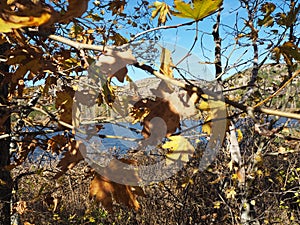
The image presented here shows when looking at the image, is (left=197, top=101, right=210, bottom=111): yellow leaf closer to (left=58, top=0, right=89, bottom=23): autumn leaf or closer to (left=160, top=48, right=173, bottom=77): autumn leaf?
(left=160, top=48, right=173, bottom=77): autumn leaf

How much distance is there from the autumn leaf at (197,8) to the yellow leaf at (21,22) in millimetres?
273

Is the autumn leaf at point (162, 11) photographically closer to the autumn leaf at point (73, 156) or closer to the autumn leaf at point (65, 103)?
the autumn leaf at point (65, 103)

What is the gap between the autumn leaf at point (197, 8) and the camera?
0.60 m

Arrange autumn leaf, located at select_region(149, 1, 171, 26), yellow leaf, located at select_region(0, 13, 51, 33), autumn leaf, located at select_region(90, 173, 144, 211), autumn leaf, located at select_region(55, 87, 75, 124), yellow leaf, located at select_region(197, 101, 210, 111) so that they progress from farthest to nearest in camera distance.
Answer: autumn leaf, located at select_region(149, 1, 171, 26), autumn leaf, located at select_region(55, 87, 75, 124), autumn leaf, located at select_region(90, 173, 144, 211), yellow leaf, located at select_region(197, 101, 210, 111), yellow leaf, located at select_region(0, 13, 51, 33)

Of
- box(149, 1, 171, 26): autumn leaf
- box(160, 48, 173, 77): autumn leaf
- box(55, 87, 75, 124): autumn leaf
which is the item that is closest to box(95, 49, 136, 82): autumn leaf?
box(160, 48, 173, 77): autumn leaf

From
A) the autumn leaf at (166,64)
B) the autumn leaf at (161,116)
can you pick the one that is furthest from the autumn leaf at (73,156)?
the autumn leaf at (166,64)

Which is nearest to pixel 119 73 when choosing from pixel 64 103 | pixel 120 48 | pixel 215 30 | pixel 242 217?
pixel 120 48

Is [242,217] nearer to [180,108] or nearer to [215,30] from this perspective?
[215,30]

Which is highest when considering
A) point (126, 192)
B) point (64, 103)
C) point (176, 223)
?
point (64, 103)

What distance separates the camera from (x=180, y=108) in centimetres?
70

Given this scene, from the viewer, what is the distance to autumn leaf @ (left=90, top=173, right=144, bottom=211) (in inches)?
31.9

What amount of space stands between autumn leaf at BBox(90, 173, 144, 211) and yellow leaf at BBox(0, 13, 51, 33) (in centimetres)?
49

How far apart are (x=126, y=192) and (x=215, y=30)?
2337mm

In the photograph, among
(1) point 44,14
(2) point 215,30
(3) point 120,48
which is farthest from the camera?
(2) point 215,30
